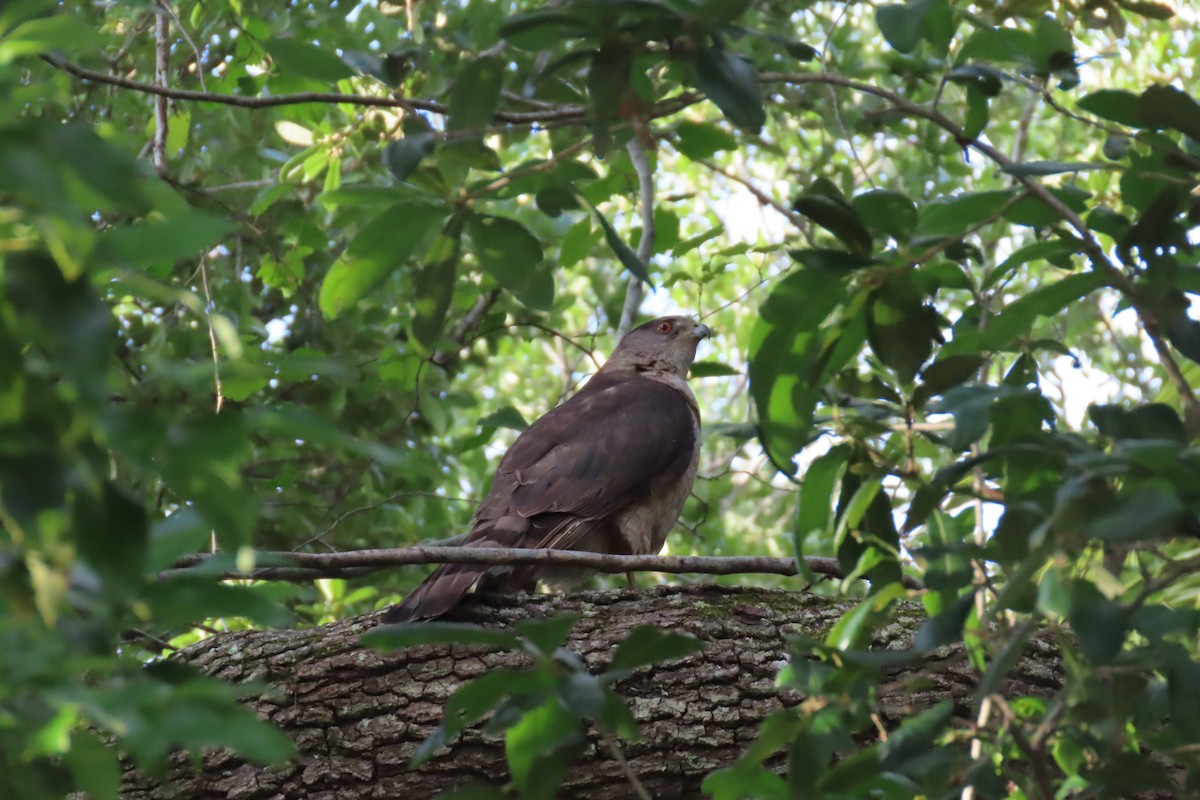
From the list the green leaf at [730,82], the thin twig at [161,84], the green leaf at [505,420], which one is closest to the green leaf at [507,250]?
the green leaf at [730,82]

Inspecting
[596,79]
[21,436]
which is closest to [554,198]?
[596,79]

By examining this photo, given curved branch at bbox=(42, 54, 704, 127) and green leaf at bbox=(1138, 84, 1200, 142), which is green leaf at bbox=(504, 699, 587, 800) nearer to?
curved branch at bbox=(42, 54, 704, 127)

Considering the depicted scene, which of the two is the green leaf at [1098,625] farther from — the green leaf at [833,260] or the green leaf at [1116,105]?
the green leaf at [1116,105]

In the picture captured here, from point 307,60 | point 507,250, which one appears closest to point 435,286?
point 507,250

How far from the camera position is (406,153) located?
6.46 ft

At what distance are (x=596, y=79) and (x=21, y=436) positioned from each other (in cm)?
107

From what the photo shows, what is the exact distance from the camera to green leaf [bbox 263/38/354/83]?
84.8 inches

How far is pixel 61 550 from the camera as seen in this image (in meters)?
1.20

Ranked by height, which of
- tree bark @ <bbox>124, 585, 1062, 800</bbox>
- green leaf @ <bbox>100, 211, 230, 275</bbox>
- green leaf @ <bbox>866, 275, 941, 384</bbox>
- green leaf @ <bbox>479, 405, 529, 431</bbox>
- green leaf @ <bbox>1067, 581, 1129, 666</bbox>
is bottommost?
tree bark @ <bbox>124, 585, 1062, 800</bbox>

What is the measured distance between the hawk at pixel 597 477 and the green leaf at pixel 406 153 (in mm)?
2941

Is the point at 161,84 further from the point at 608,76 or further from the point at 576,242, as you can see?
the point at 608,76

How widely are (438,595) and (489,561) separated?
1174 millimetres

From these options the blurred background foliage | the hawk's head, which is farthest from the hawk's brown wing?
the blurred background foliage

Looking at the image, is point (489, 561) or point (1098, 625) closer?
point (1098, 625)
